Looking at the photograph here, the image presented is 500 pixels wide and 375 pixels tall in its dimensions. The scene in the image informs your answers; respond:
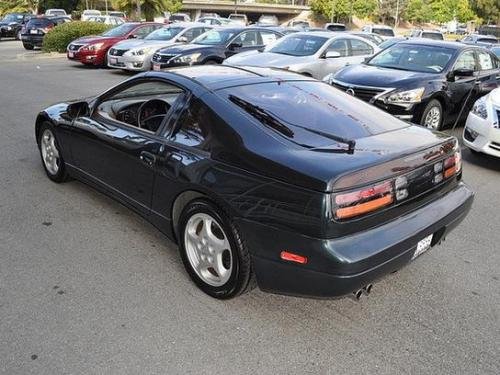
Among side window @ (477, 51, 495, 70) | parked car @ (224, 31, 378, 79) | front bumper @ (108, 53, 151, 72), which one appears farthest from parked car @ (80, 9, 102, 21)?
side window @ (477, 51, 495, 70)

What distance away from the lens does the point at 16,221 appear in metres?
4.46

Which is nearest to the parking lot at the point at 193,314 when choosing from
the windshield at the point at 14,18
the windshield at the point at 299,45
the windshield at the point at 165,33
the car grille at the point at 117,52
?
the windshield at the point at 299,45

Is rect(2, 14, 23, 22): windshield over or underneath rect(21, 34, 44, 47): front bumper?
over

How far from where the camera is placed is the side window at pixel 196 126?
130 inches

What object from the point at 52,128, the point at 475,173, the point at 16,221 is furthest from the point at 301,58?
the point at 16,221

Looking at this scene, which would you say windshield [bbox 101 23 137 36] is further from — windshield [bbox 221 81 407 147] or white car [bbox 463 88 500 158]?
windshield [bbox 221 81 407 147]

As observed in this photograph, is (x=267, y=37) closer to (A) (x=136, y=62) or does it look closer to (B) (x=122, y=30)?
(A) (x=136, y=62)

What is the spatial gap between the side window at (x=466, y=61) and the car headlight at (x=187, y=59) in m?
7.17

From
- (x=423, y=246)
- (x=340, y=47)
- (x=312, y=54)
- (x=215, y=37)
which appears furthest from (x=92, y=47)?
(x=423, y=246)

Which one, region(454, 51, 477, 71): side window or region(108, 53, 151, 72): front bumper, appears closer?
region(454, 51, 477, 71): side window

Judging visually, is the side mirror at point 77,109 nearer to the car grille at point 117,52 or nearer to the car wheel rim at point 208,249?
the car wheel rim at point 208,249

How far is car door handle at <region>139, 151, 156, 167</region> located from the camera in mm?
3637

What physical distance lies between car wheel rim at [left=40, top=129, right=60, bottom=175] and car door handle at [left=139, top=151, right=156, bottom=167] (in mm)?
1857

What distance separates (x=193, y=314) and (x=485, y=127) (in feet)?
15.8
